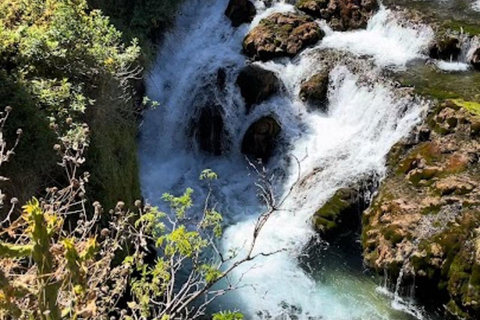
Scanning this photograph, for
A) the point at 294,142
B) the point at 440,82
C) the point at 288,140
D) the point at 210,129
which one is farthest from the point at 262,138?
the point at 440,82

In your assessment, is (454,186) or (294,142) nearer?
(454,186)

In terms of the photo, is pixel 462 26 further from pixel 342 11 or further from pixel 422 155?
pixel 422 155

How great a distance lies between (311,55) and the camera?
13.2m

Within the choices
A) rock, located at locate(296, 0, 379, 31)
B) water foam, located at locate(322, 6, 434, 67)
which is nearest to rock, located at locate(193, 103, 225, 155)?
water foam, located at locate(322, 6, 434, 67)

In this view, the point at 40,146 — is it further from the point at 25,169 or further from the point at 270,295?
the point at 270,295

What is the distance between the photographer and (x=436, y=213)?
8.52 meters

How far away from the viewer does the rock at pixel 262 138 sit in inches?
485

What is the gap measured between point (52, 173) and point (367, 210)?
19.2 feet

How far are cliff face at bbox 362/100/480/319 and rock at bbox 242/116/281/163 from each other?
3.19m

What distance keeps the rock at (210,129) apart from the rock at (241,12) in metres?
3.79

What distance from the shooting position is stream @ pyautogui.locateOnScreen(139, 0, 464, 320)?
8.62 m

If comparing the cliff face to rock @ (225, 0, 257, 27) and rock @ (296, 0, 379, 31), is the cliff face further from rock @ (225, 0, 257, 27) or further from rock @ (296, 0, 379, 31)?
rock @ (225, 0, 257, 27)

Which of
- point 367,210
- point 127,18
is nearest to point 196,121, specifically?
point 127,18

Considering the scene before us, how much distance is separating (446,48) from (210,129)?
614cm
